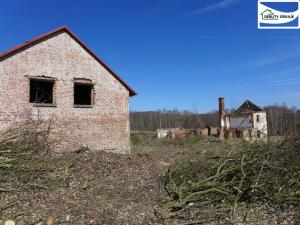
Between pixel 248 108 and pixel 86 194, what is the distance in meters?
27.1

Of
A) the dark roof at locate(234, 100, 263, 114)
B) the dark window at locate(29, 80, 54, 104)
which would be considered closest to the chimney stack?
the dark roof at locate(234, 100, 263, 114)

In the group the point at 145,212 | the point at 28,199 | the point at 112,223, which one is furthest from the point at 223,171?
the point at 28,199

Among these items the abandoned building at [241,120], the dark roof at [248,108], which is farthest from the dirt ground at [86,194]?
the dark roof at [248,108]

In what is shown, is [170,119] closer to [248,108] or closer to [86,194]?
[248,108]

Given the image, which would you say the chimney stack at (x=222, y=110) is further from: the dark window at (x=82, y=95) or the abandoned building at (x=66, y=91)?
the dark window at (x=82, y=95)

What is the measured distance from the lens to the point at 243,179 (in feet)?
26.8

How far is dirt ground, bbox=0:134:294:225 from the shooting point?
7059 mm

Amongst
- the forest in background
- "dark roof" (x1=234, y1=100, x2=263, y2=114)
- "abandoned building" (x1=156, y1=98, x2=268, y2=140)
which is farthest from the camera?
the forest in background

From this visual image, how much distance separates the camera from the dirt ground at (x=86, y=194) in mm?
7059

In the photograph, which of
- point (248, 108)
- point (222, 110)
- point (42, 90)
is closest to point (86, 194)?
point (42, 90)

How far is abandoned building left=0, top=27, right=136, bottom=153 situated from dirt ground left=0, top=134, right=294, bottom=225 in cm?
339

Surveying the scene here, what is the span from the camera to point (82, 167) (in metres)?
11.3

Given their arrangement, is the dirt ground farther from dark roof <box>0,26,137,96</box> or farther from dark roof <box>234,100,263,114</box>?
dark roof <box>234,100,263,114</box>

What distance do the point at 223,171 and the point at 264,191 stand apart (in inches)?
43.0
